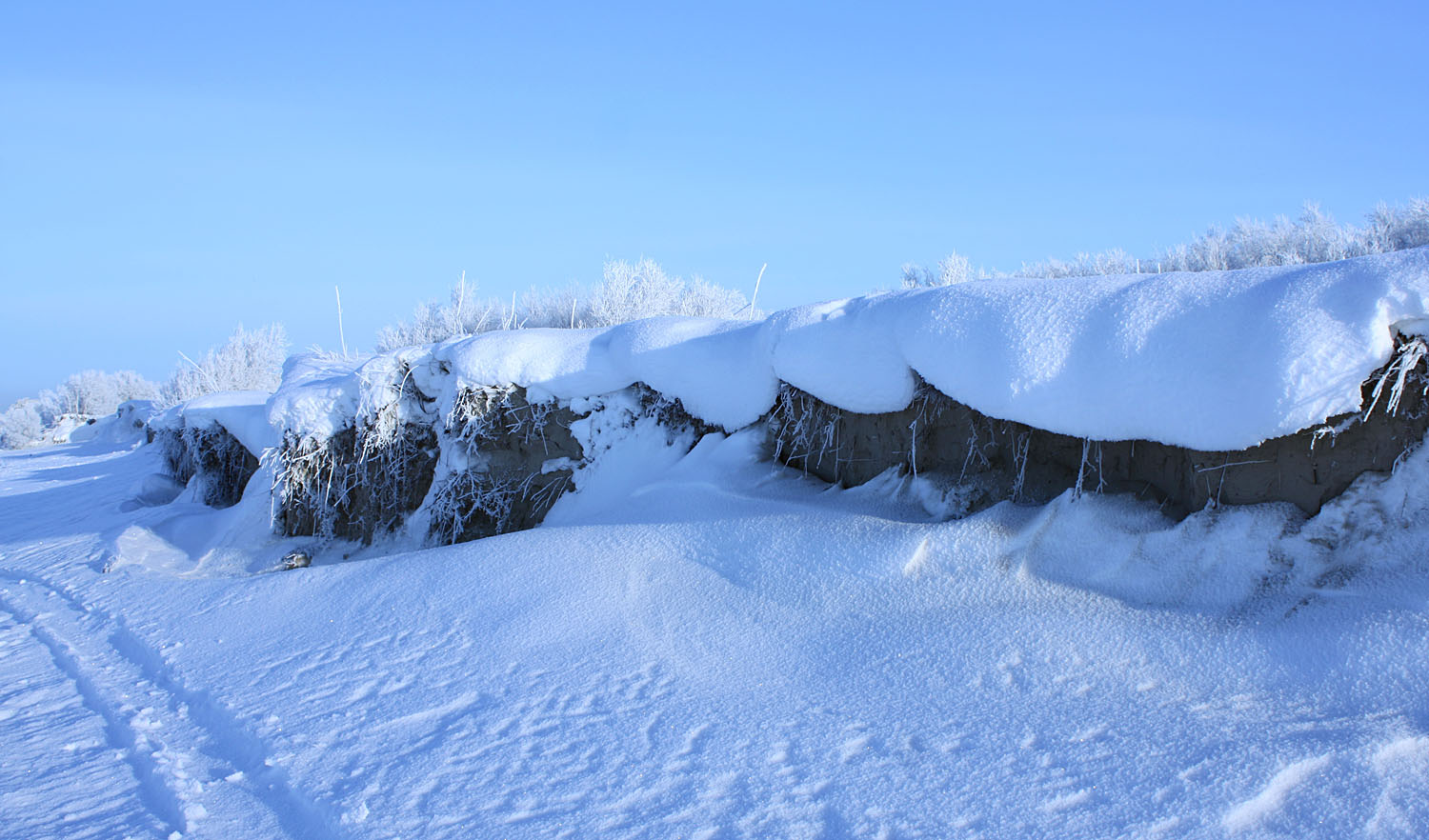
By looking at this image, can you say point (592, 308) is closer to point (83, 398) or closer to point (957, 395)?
point (957, 395)

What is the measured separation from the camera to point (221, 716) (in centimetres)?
335

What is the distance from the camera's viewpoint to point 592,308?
34.2ft

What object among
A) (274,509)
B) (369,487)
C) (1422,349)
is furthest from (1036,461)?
(274,509)

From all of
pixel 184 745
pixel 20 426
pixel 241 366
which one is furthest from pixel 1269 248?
pixel 20 426

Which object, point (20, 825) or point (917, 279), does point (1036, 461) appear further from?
point (917, 279)

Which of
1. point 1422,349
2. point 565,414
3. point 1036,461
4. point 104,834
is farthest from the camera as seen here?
point 565,414

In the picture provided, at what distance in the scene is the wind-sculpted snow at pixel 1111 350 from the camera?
2990 millimetres

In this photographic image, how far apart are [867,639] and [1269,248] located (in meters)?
7.41

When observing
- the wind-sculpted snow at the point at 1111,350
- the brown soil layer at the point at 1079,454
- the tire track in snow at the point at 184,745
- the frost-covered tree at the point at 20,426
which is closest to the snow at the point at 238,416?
the tire track in snow at the point at 184,745

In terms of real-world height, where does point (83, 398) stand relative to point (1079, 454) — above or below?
below

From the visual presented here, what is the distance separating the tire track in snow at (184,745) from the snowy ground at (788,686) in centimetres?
2

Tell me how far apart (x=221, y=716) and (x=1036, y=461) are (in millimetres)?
3821

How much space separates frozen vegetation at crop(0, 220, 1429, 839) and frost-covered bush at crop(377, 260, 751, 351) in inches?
190

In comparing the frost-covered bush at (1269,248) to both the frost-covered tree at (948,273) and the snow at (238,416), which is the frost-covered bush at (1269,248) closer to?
the frost-covered tree at (948,273)
